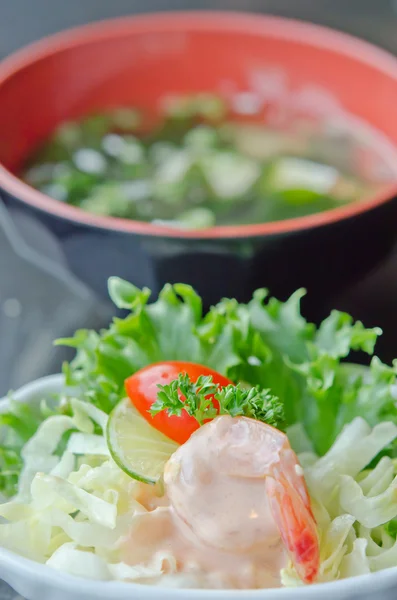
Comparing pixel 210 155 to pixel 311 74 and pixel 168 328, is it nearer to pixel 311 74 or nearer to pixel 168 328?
pixel 311 74

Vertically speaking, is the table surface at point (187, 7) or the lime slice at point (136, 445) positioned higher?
the table surface at point (187, 7)

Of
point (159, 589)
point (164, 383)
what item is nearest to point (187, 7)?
point (164, 383)

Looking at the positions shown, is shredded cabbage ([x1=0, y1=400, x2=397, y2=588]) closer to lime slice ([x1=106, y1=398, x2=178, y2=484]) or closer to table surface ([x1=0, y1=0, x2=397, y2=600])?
lime slice ([x1=106, y1=398, x2=178, y2=484])

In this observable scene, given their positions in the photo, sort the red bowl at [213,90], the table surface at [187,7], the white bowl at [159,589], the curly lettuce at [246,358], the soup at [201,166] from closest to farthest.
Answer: the white bowl at [159,589], the curly lettuce at [246,358], the red bowl at [213,90], the soup at [201,166], the table surface at [187,7]

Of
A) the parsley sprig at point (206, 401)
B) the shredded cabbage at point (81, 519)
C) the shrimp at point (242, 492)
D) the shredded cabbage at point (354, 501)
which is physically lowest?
the shredded cabbage at point (81, 519)

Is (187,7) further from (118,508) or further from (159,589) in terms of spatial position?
(159,589)

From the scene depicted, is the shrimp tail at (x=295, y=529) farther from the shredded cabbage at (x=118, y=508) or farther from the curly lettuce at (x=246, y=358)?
the curly lettuce at (x=246, y=358)

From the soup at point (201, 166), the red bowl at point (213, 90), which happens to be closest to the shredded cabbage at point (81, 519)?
the red bowl at point (213, 90)
